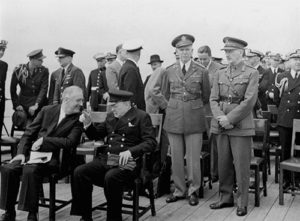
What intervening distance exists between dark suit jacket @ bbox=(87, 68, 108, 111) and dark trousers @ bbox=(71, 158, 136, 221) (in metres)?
4.43

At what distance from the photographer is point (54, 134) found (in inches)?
164

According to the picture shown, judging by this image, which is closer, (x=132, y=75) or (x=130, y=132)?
(x=130, y=132)

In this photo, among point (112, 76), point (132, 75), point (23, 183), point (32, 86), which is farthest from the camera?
point (32, 86)

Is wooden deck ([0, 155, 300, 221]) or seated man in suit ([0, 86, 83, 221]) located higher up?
seated man in suit ([0, 86, 83, 221])

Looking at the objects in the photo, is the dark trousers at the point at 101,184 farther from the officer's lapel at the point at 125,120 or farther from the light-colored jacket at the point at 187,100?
the light-colored jacket at the point at 187,100

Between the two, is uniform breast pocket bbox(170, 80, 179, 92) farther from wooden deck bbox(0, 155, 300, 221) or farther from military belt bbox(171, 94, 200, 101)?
wooden deck bbox(0, 155, 300, 221)

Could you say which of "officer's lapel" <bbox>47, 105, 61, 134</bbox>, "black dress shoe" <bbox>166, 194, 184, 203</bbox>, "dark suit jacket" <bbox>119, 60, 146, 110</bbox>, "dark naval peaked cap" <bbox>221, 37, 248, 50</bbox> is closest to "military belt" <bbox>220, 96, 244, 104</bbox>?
"dark naval peaked cap" <bbox>221, 37, 248, 50</bbox>

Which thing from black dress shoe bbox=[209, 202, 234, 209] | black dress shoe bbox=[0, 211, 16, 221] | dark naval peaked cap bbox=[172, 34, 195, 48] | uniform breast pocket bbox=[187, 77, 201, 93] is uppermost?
dark naval peaked cap bbox=[172, 34, 195, 48]

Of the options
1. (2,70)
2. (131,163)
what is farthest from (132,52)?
(2,70)

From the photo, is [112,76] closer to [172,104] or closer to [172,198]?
[172,104]

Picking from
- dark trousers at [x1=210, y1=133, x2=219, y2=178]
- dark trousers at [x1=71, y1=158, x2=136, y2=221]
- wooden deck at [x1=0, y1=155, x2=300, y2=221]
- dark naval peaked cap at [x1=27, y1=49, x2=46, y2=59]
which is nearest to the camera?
dark trousers at [x1=71, y1=158, x2=136, y2=221]

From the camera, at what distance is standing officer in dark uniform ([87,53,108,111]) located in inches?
329

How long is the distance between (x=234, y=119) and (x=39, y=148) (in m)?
1.88

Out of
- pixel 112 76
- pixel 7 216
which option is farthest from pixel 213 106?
pixel 7 216
